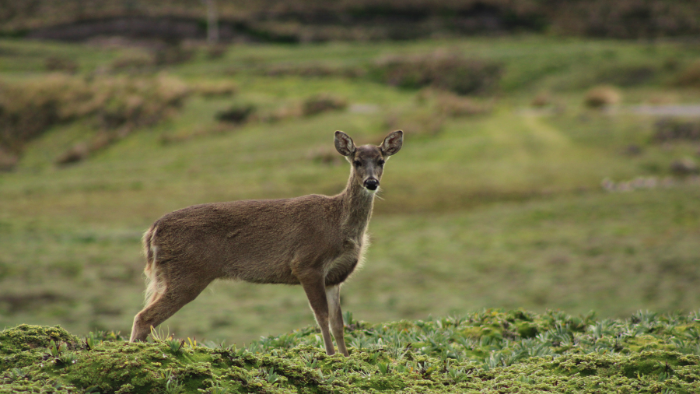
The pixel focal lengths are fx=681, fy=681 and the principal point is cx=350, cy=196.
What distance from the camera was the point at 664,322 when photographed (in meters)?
9.56

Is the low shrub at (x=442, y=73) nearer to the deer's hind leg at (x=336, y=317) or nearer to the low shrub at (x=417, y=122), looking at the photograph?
the low shrub at (x=417, y=122)

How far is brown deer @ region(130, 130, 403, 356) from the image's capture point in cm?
730

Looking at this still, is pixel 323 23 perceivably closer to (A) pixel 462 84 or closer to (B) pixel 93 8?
(B) pixel 93 8

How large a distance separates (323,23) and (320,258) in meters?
82.1

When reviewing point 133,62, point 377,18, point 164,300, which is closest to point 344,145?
point 164,300

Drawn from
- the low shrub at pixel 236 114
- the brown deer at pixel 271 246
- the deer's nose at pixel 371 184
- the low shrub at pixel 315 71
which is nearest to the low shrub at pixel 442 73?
the low shrub at pixel 315 71

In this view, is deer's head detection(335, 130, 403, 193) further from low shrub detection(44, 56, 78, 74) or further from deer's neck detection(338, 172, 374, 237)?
low shrub detection(44, 56, 78, 74)

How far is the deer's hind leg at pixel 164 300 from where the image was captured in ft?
22.9

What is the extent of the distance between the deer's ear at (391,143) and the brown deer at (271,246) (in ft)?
0.26

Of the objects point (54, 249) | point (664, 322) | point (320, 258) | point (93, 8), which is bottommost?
point (54, 249)

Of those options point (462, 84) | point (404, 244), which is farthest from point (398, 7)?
point (404, 244)

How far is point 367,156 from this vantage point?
779 cm

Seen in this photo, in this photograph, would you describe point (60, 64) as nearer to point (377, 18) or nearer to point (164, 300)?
point (377, 18)

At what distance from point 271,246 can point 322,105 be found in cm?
3317
